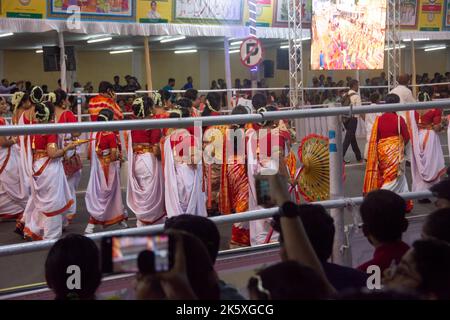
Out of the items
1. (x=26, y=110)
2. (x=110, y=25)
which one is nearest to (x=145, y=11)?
(x=110, y=25)

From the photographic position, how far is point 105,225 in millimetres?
8336

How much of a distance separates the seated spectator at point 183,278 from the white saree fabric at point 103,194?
20.1 feet

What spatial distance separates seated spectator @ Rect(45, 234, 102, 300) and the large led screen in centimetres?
1625

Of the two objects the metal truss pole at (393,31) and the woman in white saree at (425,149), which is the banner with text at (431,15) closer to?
the metal truss pole at (393,31)

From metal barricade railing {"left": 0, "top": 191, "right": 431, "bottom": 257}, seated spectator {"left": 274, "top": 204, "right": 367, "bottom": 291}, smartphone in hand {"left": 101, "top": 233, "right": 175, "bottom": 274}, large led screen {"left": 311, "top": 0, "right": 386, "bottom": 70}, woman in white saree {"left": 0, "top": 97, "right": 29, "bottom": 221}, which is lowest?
woman in white saree {"left": 0, "top": 97, "right": 29, "bottom": 221}

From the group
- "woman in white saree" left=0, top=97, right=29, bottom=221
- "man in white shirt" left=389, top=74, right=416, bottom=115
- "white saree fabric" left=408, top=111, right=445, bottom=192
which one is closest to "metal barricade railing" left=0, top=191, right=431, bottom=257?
"white saree fabric" left=408, top=111, right=445, bottom=192

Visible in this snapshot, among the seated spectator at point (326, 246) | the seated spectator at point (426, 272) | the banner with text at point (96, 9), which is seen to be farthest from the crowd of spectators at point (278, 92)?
the seated spectator at point (426, 272)

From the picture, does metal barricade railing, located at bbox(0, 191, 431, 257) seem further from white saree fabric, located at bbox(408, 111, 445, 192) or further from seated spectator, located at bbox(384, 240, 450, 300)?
white saree fabric, located at bbox(408, 111, 445, 192)

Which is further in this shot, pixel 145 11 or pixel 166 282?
pixel 145 11

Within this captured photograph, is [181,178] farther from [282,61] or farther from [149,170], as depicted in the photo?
[282,61]

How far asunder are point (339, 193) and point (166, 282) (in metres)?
3.13

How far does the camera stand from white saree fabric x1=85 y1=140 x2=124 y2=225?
830cm
